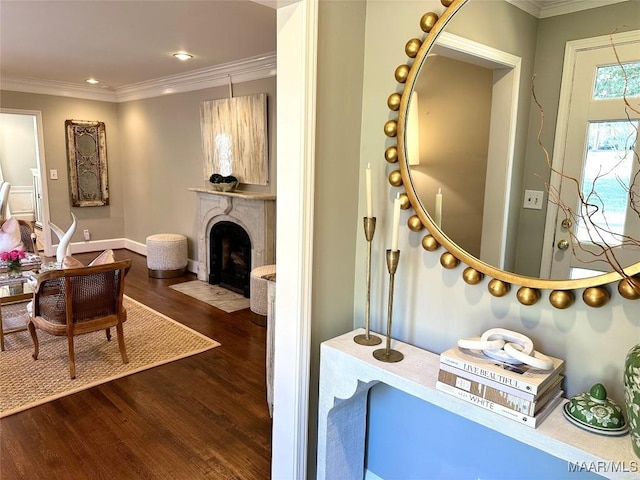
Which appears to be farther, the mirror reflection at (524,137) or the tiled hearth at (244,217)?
the tiled hearth at (244,217)

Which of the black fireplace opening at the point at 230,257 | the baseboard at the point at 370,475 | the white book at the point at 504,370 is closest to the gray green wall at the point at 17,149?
the black fireplace opening at the point at 230,257

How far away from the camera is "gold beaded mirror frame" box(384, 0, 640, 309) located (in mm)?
1139

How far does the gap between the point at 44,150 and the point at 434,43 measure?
6164 millimetres

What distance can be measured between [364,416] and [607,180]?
3.99 ft

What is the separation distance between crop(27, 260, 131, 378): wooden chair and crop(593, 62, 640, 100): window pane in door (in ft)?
Answer: 8.66

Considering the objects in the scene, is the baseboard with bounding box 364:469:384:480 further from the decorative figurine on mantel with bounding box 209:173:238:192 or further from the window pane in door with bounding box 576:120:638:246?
the decorative figurine on mantel with bounding box 209:173:238:192

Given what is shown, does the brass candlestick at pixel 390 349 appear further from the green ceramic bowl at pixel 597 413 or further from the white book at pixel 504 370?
the green ceramic bowl at pixel 597 413

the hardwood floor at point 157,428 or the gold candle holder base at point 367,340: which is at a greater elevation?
the gold candle holder base at point 367,340

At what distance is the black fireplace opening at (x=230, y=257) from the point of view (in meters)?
4.70

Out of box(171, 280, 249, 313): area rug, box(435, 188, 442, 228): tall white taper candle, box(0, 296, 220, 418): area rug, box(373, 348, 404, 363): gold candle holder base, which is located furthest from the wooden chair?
box(435, 188, 442, 228): tall white taper candle

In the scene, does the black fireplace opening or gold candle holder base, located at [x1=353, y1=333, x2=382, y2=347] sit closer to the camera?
gold candle holder base, located at [x1=353, y1=333, x2=382, y2=347]

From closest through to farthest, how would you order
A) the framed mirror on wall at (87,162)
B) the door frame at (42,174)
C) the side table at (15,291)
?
1. the side table at (15,291)
2. the door frame at (42,174)
3. the framed mirror on wall at (87,162)

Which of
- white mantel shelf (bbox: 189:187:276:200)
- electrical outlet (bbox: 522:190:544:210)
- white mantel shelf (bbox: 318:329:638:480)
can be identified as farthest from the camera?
white mantel shelf (bbox: 189:187:276:200)

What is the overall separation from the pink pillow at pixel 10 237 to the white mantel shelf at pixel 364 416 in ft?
11.4
